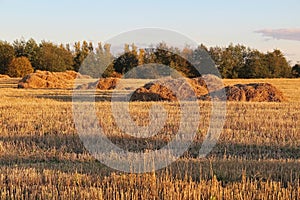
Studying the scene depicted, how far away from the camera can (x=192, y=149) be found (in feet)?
34.1

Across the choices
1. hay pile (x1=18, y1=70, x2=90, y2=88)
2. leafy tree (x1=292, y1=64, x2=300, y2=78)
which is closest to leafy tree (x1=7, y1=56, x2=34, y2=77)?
hay pile (x1=18, y1=70, x2=90, y2=88)

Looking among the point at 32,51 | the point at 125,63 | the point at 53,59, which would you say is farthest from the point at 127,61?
the point at 32,51

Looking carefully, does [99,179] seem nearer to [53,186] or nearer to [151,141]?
[53,186]

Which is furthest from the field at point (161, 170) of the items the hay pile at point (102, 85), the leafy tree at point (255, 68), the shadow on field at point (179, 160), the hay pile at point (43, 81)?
the leafy tree at point (255, 68)

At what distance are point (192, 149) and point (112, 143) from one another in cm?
204

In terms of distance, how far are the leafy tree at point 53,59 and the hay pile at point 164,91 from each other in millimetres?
43355

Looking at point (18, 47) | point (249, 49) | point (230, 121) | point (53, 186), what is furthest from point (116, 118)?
point (18, 47)

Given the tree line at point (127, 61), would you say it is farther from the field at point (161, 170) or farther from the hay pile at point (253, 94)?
the field at point (161, 170)

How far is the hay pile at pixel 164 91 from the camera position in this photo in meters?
24.4

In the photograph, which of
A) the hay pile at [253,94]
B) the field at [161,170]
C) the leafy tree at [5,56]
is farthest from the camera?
the leafy tree at [5,56]

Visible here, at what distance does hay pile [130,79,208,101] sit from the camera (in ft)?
80.2

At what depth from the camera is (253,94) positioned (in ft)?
78.5

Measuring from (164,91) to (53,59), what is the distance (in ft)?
150

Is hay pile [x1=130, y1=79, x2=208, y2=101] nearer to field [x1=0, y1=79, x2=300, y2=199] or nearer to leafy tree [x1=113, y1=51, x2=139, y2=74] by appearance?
field [x1=0, y1=79, x2=300, y2=199]
